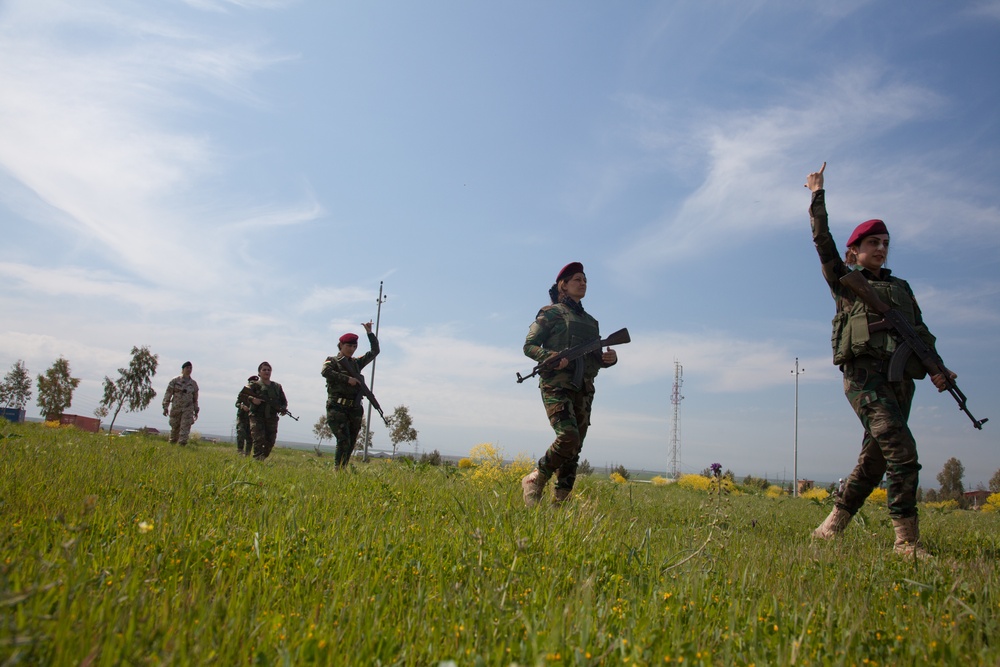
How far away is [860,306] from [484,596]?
4.30 metres

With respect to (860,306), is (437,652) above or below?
below

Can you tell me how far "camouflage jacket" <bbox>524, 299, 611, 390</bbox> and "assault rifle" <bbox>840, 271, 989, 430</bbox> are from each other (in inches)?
89.4

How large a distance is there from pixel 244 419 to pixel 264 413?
1620 mm

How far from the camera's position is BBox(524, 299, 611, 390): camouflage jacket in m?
5.54

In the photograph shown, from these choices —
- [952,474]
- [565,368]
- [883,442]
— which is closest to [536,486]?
[565,368]

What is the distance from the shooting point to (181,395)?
13516mm

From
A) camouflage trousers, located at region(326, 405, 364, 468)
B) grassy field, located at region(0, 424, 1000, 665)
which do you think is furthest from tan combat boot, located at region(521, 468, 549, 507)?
camouflage trousers, located at region(326, 405, 364, 468)

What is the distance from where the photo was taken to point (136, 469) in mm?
Answer: 4426

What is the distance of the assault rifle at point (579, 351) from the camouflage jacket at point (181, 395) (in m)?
10.9

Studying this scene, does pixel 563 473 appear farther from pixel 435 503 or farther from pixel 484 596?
pixel 484 596

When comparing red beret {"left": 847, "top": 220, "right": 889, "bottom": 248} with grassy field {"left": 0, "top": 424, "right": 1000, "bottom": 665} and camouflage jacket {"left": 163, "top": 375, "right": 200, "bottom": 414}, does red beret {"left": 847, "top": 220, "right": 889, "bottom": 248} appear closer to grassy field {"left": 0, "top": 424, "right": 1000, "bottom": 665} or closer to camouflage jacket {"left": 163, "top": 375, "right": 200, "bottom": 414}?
grassy field {"left": 0, "top": 424, "right": 1000, "bottom": 665}

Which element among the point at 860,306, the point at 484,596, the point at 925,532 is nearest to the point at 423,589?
the point at 484,596

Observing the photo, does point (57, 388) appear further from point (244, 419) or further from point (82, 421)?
point (244, 419)

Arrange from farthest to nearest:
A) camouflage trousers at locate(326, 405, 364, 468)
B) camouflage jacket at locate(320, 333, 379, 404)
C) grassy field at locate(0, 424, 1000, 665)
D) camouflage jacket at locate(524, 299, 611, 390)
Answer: camouflage jacket at locate(320, 333, 379, 404), camouflage trousers at locate(326, 405, 364, 468), camouflage jacket at locate(524, 299, 611, 390), grassy field at locate(0, 424, 1000, 665)
